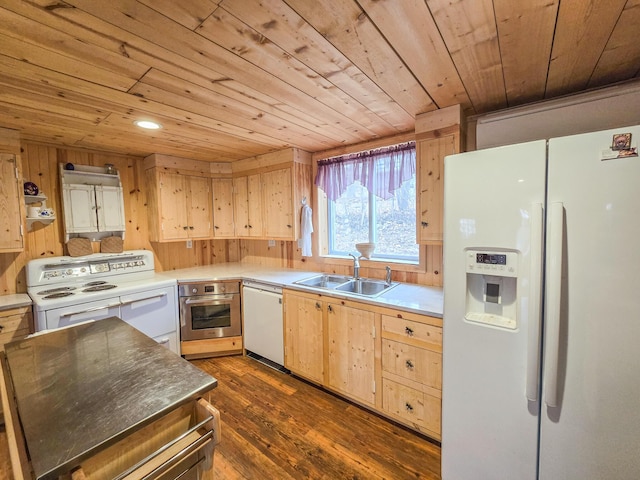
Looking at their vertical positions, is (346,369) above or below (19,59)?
below

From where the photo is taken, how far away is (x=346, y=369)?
87.3 inches

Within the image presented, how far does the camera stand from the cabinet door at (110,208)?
2873 mm

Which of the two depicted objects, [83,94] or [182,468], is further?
[83,94]

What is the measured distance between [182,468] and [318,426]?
1.30 meters

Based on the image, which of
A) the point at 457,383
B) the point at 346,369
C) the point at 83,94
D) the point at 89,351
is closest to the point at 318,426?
the point at 346,369

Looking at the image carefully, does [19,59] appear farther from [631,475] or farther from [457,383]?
[631,475]

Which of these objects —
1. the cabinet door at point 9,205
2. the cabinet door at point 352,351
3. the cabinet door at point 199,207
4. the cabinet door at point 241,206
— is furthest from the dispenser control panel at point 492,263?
the cabinet door at point 9,205

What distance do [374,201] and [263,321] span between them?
1.65m

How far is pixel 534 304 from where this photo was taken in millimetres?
1229

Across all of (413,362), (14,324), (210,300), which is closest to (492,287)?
(413,362)

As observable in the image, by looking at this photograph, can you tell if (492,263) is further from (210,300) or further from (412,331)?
(210,300)

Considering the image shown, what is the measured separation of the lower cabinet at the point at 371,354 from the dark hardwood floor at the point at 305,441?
0.11 m

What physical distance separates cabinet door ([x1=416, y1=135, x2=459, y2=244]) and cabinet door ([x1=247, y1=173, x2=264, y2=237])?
6.03 feet

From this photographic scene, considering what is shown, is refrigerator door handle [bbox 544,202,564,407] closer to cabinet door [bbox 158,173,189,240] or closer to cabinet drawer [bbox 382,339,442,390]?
cabinet drawer [bbox 382,339,442,390]
